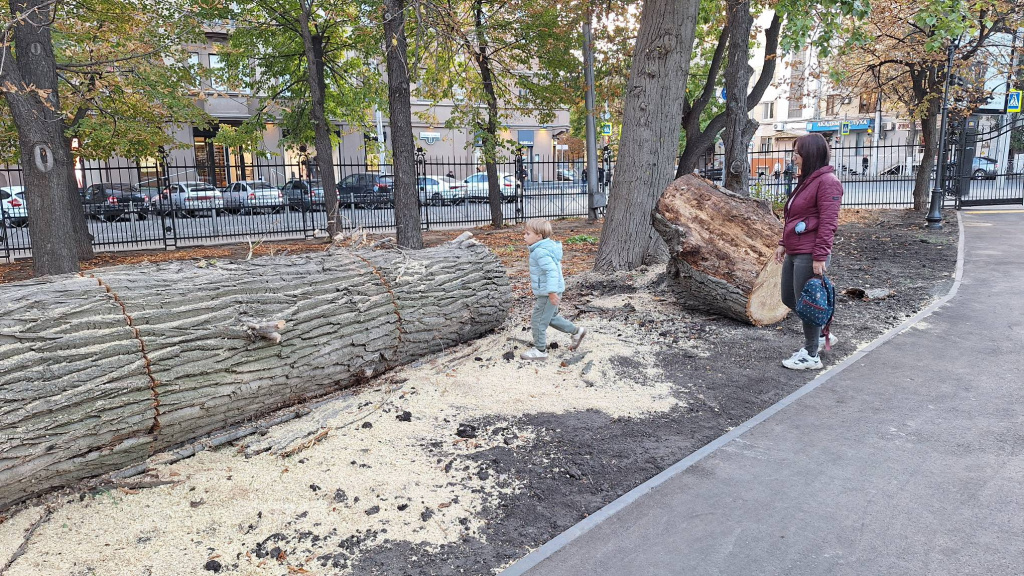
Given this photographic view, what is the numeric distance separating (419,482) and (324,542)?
65 centimetres

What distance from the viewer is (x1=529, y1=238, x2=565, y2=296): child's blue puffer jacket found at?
523cm

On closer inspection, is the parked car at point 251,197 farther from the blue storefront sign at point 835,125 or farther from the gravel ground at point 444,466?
the blue storefront sign at point 835,125

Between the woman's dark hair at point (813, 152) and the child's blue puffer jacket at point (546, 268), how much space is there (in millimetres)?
2016

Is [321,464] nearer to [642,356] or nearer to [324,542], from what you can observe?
[324,542]

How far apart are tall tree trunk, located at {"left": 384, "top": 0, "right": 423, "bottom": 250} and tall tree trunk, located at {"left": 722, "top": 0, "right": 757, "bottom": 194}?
18.2 ft

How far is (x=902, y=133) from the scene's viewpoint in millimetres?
47781

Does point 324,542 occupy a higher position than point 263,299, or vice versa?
point 263,299

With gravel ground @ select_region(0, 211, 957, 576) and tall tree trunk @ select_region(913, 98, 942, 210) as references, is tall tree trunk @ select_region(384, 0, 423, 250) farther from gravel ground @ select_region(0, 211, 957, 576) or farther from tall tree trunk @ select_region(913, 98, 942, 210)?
tall tree trunk @ select_region(913, 98, 942, 210)

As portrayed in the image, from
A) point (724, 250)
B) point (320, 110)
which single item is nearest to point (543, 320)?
point (724, 250)

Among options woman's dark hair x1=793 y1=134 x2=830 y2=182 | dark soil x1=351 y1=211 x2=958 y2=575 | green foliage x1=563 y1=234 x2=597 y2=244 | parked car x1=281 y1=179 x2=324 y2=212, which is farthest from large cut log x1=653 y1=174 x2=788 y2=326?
parked car x1=281 y1=179 x2=324 y2=212

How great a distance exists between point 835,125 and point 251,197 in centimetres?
4527

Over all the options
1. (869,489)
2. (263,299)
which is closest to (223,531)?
(263,299)

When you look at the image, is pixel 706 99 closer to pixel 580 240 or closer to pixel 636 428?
pixel 580 240

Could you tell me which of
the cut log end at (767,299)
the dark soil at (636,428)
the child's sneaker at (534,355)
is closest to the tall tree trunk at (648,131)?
the dark soil at (636,428)
